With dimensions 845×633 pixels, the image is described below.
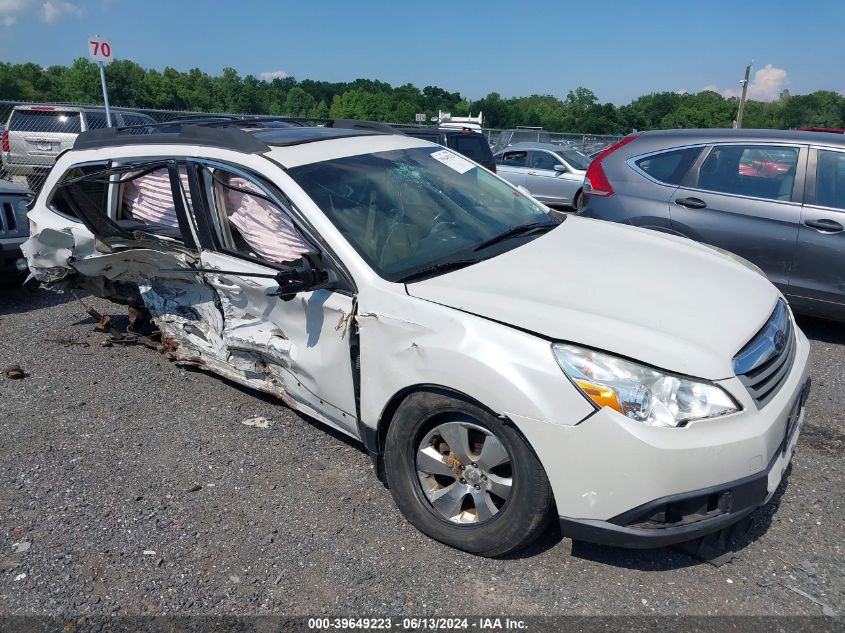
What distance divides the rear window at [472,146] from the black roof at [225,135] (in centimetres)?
620

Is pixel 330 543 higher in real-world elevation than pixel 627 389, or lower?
lower

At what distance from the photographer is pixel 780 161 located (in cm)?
527

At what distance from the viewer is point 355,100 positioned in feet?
303

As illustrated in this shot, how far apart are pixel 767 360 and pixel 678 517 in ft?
2.57

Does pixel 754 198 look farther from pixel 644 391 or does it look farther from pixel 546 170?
pixel 546 170

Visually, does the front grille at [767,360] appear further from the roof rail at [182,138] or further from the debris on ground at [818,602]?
the roof rail at [182,138]

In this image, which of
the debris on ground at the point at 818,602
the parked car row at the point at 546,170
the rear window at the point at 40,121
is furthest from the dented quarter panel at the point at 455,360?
the rear window at the point at 40,121

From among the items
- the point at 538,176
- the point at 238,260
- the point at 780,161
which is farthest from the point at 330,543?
the point at 538,176

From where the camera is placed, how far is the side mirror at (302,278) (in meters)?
2.89

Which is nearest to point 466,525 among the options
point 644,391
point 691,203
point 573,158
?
point 644,391

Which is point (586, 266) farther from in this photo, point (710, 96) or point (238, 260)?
point (710, 96)

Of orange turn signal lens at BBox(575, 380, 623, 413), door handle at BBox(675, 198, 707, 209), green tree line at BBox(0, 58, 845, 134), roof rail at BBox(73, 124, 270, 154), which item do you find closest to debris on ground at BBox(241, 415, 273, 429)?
roof rail at BBox(73, 124, 270, 154)

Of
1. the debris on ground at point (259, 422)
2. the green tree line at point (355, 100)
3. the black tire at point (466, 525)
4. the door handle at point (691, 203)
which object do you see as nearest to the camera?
the black tire at point (466, 525)

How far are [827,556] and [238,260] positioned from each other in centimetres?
316
